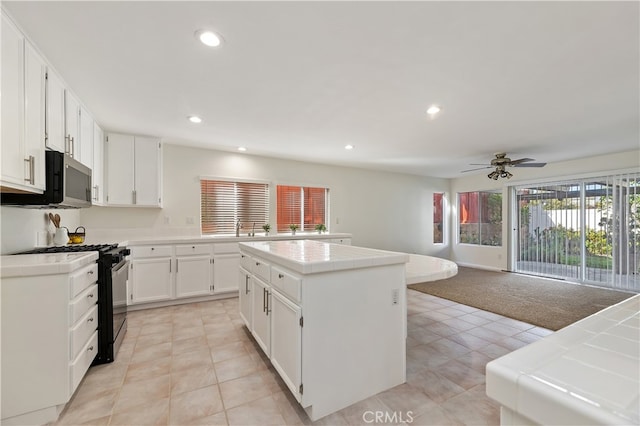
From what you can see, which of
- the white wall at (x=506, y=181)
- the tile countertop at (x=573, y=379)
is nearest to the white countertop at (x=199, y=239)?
the tile countertop at (x=573, y=379)

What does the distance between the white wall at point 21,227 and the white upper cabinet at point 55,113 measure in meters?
0.64

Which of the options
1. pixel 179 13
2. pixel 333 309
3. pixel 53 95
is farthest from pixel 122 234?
pixel 333 309

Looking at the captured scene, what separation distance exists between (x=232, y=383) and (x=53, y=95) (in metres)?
2.66

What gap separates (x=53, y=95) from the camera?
86.7 inches

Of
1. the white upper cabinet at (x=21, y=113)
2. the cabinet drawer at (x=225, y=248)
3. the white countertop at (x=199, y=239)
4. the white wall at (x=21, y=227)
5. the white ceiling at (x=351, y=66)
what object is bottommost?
the cabinet drawer at (x=225, y=248)

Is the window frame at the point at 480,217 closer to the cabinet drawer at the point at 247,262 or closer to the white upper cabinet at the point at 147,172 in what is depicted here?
the cabinet drawer at the point at 247,262

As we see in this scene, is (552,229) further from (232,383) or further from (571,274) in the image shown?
(232,383)

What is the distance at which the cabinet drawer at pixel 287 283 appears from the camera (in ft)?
5.52

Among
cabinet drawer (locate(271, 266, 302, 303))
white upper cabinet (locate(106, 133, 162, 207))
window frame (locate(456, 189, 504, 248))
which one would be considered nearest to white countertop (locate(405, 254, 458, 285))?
cabinet drawer (locate(271, 266, 302, 303))

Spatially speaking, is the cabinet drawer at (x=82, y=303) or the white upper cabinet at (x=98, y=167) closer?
the cabinet drawer at (x=82, y=303)

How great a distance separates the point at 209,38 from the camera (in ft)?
5.96

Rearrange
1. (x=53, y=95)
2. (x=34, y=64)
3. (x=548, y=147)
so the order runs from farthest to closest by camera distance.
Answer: (x=548, y=147) < (x=53, y=95) < (x=34, y=64)

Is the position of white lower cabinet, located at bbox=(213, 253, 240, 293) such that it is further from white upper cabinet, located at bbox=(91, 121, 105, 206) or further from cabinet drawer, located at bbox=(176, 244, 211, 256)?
white upper cabinet, located at bbox=(91, 121, 105, 206)

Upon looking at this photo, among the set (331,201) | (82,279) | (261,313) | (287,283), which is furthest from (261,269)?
(331,201)
